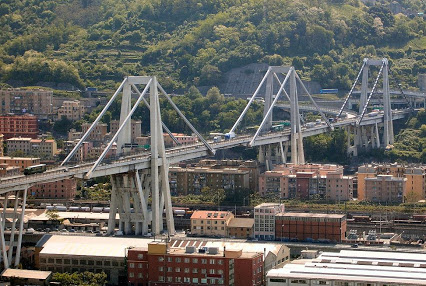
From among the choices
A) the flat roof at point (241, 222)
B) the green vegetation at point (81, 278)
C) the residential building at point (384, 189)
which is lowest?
the green vegetation at point (81, 278)

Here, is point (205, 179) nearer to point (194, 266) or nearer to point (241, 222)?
point (241, 222)

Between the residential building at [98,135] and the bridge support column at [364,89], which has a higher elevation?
the bridge support column at [364,89]

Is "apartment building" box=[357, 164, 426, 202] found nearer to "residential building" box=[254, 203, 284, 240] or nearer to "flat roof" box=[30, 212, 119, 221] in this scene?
"residential building" box=[254, 203, 284, 240]

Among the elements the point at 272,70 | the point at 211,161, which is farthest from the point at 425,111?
the point at 211,161

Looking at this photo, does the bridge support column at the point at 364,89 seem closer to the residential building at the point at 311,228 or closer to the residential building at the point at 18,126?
the residential building at the point at 18,126

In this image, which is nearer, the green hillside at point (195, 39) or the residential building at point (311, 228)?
the residential building at point (311, 228)

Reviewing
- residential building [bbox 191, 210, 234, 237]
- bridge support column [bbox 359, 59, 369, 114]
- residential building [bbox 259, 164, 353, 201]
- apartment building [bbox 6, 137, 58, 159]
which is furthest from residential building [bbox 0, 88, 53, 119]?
residential building [bbox 191, 210, 234, 237]

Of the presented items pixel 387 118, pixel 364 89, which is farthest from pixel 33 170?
A: pixel 364 89

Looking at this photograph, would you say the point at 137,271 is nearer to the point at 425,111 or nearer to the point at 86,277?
the point at 86,277

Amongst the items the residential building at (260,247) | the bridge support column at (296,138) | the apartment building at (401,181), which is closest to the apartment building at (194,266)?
the residential building at (260,247)
